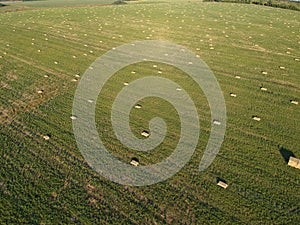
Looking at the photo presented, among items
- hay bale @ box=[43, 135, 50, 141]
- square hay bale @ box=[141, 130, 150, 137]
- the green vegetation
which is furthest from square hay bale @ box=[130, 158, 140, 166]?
the green vegetation

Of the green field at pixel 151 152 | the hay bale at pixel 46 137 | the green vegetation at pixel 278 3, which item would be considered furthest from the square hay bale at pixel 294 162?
the green vegetation at pixel 278 3

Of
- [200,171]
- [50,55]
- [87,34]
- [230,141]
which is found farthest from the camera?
[87,34]

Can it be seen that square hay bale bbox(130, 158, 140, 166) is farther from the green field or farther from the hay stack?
the hay stack

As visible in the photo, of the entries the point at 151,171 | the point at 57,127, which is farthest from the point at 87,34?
the point at 151,171

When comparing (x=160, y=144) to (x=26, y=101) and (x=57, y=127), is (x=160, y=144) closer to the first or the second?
(x=57, y=127)

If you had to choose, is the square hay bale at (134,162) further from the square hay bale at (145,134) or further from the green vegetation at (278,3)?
the green vegetation at (278,3)

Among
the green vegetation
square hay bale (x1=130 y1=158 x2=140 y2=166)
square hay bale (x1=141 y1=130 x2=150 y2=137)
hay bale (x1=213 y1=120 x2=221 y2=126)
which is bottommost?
square hay bale (x1=130 y1=158 x2=140 y2=166)

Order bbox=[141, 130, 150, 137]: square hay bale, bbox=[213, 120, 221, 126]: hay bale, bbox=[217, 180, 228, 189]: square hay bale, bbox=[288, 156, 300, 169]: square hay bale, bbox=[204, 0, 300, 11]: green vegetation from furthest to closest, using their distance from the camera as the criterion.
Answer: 1. bbox=[204, 0, 300, 11]: green vegetation
2. bbox=[213, 120, 221, 126]: hay bale
3. bbox=[141, 130, 150, 137]: square hay bale
4. bbox=[288, 156, 300, 169]: square hay bale
5. bbox=[217, 180, 228, 189]: square hay bale

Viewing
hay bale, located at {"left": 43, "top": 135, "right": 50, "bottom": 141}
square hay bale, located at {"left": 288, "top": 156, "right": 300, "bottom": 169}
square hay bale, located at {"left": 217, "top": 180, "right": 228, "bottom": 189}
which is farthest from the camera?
hay bale, located at {"left": 43, "top": 135, "right": 50, "bottom": 141}

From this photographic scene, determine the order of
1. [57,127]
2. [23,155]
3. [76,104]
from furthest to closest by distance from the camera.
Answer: [76,104]
[57,127]
[23,155]
